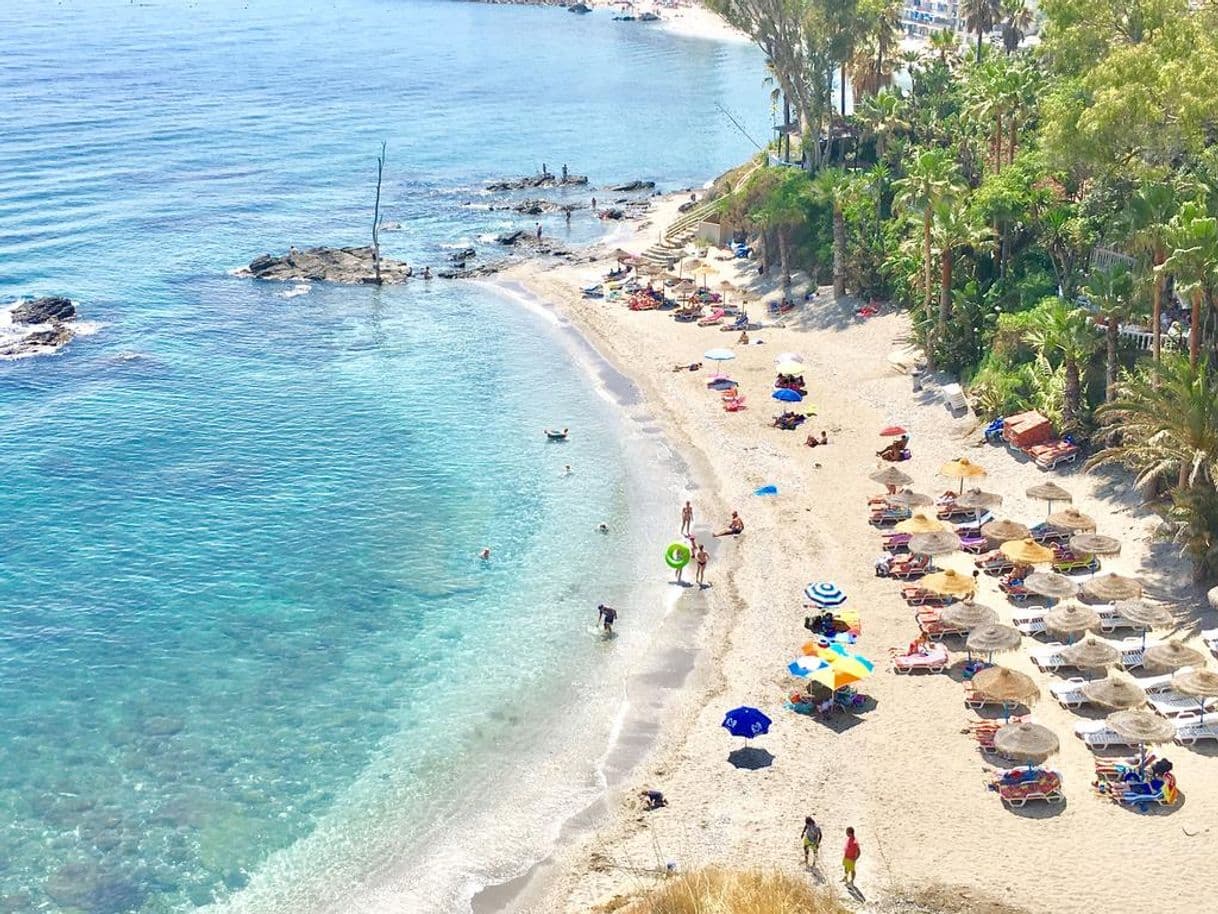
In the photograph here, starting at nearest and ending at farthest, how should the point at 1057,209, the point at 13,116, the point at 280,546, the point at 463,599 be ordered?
the point at 463,599 → the point at 280,546 → the point at 1057,209 → the point at 13,116

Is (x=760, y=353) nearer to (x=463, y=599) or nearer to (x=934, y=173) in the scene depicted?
(x=934, y=173)

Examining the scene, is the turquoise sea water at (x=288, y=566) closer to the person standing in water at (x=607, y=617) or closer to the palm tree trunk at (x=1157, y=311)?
the person standing in water at (x=607, y=617)

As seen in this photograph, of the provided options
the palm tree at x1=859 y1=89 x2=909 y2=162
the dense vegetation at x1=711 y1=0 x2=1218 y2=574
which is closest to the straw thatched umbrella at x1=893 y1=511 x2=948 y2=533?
the dense vegetation at x1=711 y1=0 x2=1218 y2=574

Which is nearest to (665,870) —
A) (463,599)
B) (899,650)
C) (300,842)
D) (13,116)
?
(300,842)

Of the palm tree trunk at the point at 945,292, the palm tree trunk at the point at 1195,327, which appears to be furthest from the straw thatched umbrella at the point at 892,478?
the palm tree trunk at the point at 945,292

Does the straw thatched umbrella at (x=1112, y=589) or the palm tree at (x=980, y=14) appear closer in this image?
the straw thatched umbrella at (x=1112, y=589)

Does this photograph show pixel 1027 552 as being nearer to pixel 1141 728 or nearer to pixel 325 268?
pixel 1141 728

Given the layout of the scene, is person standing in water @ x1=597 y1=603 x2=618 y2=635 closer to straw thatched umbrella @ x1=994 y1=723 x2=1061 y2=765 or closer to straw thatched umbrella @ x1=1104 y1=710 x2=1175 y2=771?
straw thatched umbrella @ x1=994 y1=723 x2=1061 y2=765
